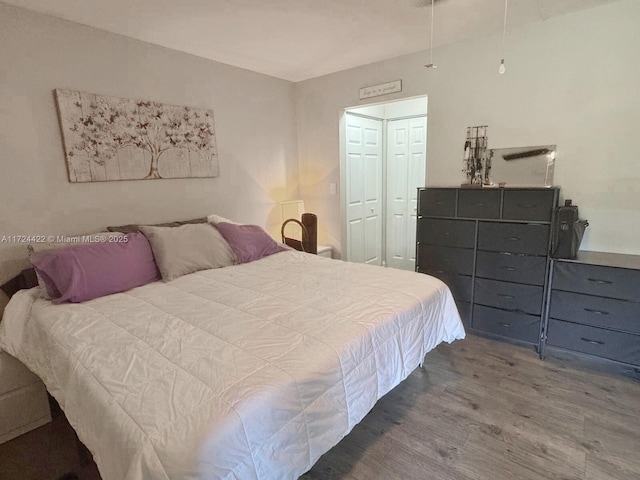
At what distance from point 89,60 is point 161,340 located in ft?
7.18

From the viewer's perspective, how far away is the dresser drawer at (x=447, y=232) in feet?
8.98

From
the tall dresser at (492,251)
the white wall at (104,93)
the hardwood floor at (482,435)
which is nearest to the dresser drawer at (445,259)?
the tall dresser at (492,251)

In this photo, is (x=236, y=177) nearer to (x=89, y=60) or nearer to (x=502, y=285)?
(x=89, y=60)

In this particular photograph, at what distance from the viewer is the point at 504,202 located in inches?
100

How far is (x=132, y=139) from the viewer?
267cm

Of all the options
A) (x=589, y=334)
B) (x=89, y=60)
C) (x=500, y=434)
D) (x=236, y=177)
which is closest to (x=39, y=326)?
(x=89, y=60)

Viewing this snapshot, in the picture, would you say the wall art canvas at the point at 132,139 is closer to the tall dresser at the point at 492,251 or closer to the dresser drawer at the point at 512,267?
the tall dresser at the point at 492,251

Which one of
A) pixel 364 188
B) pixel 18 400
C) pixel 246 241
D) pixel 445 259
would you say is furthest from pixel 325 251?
pixel 18 400

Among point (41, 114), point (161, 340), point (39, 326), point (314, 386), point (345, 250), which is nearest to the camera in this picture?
point (314, 386)

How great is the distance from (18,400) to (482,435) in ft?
8.32

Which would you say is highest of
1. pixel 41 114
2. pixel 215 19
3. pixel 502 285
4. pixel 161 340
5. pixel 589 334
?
pixel 215 19

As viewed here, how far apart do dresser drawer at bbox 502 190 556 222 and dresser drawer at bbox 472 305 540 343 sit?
0.74m

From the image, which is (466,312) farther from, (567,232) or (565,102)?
(565,102)

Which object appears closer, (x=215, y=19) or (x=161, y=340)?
(x=161, y=340)
